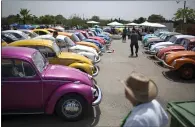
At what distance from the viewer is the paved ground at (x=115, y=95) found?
5.82m

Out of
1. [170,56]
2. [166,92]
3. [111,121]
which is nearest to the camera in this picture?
[111,121]

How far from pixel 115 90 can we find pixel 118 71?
3242mm

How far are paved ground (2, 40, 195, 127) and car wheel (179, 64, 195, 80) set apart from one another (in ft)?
0.96

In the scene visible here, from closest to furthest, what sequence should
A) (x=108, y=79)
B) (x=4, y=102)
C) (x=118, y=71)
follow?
(x=4, y=102), (x=108, y=79), (x=118, y=71)

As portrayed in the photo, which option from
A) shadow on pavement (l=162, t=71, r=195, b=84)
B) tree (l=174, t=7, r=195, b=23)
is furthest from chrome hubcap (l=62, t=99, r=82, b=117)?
tree (l=174, t=7, r=195, b=23)

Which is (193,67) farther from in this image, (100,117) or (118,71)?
(100,117)

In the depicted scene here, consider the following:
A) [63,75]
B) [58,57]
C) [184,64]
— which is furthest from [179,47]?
[63,75]

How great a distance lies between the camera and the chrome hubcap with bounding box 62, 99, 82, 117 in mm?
5695

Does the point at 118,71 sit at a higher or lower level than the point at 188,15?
lower

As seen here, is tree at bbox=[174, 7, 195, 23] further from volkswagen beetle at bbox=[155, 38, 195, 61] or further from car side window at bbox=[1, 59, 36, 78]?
car side window at bbox=[1, 59, 36, 78]

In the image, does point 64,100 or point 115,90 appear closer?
point 64,100

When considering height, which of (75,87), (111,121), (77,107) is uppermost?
(75,87)

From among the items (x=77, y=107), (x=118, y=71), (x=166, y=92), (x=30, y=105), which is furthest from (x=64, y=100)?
(x=118, y=71)

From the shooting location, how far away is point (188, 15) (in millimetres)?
47594
